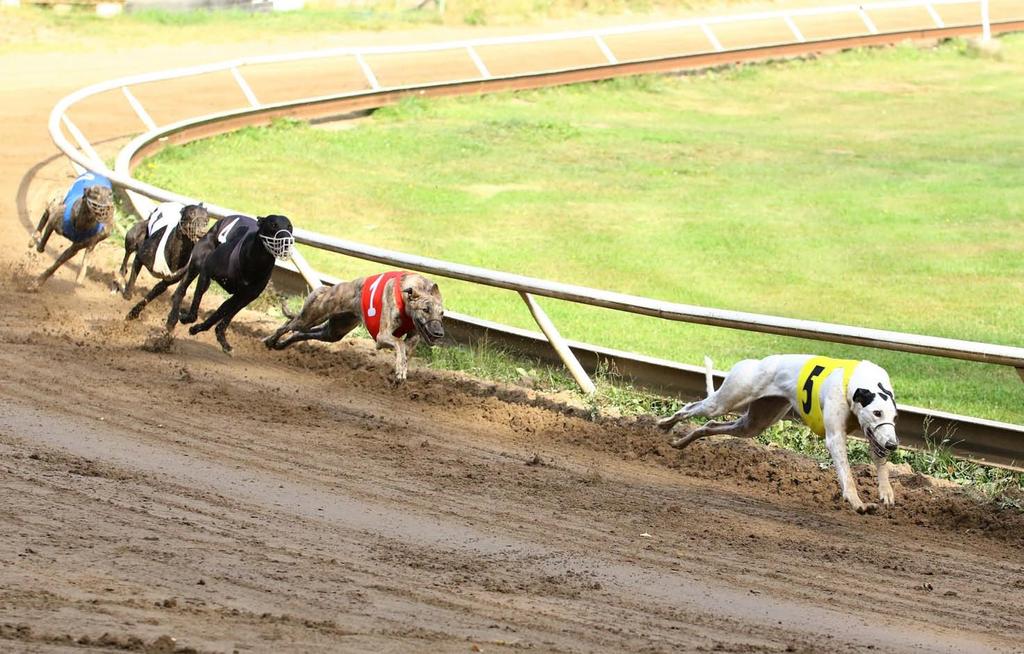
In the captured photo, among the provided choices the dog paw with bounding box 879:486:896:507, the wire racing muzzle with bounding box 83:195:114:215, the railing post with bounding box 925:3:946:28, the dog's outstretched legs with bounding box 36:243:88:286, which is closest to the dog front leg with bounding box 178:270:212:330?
the wire racing muzzle with bounding box 83:195:114:215

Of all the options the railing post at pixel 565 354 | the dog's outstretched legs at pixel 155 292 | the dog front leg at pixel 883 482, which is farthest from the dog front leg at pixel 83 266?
the dog front leg at pixel 883 482

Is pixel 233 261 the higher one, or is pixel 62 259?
pixel 233 261

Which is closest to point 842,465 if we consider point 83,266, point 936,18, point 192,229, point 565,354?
point 565,354

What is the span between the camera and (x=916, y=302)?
1212cm

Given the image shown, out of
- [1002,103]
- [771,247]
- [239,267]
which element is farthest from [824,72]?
[239,267]

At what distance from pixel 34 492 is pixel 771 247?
9.75 metres

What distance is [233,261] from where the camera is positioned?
8773mm

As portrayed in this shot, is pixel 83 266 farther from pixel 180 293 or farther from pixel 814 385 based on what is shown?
pixel 814 385

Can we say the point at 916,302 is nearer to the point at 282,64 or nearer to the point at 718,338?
the point at 718,338

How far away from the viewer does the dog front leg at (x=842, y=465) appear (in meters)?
6.57

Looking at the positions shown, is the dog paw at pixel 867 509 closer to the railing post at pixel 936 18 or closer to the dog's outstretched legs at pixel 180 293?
the dog's outstretched legs at pixel 180 293

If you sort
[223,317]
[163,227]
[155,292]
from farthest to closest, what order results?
[155,292], [163,227], [223,317]

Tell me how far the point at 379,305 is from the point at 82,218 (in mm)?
3243

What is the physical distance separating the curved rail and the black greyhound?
0.65 m
